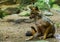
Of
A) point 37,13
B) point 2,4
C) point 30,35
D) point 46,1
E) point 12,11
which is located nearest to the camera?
point 37,13

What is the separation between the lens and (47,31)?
587 centimetres

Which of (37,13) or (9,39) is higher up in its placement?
(37,13)

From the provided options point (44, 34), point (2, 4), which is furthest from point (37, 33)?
point (2, 4)

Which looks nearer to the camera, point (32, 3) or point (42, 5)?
point (42, 5)

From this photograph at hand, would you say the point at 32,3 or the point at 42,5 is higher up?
the point at 42,5

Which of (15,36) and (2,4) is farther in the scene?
(2,4)

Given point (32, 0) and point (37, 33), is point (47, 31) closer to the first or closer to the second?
point (37, 33)

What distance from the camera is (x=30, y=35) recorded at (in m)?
6.30

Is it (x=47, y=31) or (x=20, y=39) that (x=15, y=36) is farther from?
(x=47, y=31)

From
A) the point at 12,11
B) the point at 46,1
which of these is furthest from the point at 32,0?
the point at 12,11

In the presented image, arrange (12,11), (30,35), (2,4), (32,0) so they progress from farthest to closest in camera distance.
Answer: (2,4) → (32,0) → (12,11) → (30,35)

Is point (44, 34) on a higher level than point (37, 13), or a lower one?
lower

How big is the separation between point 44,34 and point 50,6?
24.0ft

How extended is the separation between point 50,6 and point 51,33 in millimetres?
7228
